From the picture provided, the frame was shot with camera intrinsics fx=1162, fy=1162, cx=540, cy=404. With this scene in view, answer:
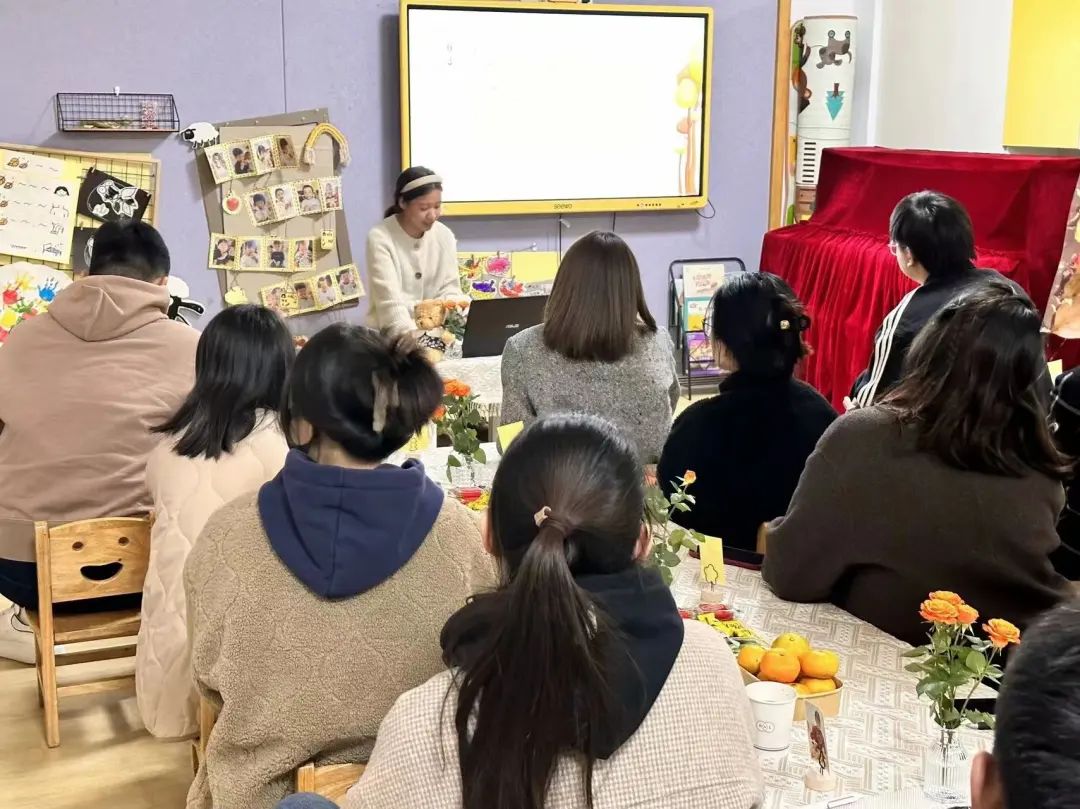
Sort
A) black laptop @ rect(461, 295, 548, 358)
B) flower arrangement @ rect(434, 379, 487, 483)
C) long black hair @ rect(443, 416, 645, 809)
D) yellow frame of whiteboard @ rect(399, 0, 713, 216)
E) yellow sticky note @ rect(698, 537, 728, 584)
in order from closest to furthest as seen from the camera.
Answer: long black hair @ rect(443, 416, 645, 809) → yellow sticky note @ rect(698, 537, 728, 584) → flower arrangement @ rect(434, 379, 487, 483) → black laptop @ rect(461, 295, 548, 358) → yellow frame of whiteboard @ rect(399, 0, 713, 216)

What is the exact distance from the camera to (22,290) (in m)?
4.64

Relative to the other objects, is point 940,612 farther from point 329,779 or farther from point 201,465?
point 201,465

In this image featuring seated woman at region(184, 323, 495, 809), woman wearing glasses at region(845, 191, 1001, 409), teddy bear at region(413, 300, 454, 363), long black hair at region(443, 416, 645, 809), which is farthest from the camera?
teddy bear at region(413, 300, 454, 363)

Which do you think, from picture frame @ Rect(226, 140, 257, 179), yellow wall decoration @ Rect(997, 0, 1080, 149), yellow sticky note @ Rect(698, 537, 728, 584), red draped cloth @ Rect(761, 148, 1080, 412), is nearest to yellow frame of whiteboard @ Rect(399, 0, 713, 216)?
red draped cloth @ Rect(761, 148, 1080, 412)

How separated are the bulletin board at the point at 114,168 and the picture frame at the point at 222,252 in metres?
0.26

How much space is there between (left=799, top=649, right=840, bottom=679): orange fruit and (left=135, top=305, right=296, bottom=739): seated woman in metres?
1.14

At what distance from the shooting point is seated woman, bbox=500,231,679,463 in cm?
261

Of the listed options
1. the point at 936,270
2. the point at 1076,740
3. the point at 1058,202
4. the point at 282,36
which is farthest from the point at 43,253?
the point at 1076,740

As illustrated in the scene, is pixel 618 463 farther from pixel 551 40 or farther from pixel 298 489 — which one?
pixel 551 40

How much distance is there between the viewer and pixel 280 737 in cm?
165

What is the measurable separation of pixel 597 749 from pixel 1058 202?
12.1 feet

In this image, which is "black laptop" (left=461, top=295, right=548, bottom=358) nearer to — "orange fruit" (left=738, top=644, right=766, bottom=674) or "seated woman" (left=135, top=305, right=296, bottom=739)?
"seated woman" (left=135, top=305, right=296, bottom=739)

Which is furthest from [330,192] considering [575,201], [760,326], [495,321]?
[760,326]

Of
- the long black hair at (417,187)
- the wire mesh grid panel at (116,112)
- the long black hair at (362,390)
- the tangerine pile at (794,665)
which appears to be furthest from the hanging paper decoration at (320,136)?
the tangerine pile at (794,665)
